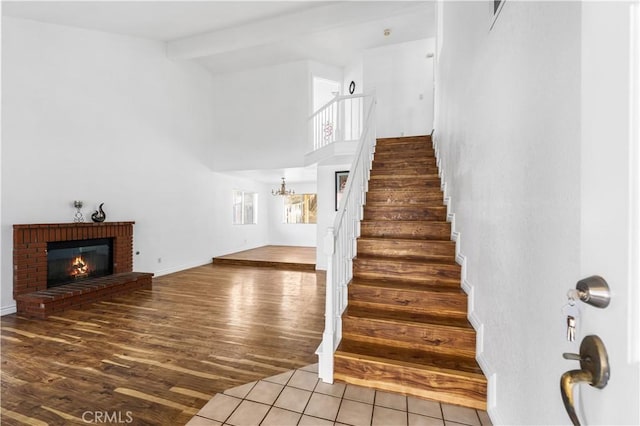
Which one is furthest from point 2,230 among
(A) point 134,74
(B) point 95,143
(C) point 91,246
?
(A) point 134,74

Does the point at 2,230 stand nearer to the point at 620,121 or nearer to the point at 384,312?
the point at 384,312

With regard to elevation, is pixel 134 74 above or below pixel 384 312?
above

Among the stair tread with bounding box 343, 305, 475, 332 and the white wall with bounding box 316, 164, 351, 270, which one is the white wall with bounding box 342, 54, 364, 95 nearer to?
the white wall with bounding box 316, 164, 351, 270

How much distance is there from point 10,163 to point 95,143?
43.4 inches

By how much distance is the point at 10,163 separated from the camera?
11.8 feet

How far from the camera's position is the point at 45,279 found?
3.89m

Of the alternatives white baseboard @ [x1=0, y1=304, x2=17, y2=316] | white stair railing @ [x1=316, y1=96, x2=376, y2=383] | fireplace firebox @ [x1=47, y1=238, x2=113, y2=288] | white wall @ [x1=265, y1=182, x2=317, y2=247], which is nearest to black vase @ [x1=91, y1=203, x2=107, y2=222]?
fireplace firebox @ [x1=47, y1=238, x2=113, y2=288]

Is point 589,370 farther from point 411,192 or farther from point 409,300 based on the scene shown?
point 411,192

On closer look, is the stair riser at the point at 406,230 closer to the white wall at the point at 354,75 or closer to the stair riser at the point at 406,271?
the stair riser at the point at 406,271

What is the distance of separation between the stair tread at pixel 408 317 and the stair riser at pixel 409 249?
0.64m

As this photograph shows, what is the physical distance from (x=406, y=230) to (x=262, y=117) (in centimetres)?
509

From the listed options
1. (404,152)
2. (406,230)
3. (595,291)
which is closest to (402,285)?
(406,230)

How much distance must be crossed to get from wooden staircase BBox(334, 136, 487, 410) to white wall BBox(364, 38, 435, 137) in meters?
3.33

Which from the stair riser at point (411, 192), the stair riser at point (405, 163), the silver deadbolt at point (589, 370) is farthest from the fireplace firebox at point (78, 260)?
the silver deadbolt at point (589, 370)
